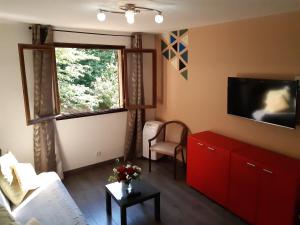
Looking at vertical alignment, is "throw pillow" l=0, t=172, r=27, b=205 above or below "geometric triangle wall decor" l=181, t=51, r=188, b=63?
below

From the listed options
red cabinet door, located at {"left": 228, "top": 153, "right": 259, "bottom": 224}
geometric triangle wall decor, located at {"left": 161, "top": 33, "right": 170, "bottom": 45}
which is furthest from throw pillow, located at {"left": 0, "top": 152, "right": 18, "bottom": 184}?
geometric triangle wall decor, located at {"left": 161, "top": 33, "right": 170, "bottom": 45}

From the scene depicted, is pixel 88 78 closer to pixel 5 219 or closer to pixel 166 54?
pixel 166 54

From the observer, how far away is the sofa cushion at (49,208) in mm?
2257

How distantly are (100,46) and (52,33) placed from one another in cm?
78

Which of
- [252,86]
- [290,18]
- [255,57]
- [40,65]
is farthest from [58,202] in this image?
[290,18]

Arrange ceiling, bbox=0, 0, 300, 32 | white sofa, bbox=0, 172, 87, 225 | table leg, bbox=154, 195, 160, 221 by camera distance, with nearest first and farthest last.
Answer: ceiling, bbox=0, 0, 300, 32 → white sofa, bbox=0, 172, 87, 225 → table leg, bbox=154, 195, 160, 221

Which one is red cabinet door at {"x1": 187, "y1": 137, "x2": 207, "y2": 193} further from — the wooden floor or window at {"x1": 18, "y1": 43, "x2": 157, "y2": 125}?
window at {"x1": 18, "y1": 43, "x2": 157, "y2": 125}

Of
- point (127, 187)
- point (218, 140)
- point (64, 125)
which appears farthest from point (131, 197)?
point (64, 125)

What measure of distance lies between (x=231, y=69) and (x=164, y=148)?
1.60 metres

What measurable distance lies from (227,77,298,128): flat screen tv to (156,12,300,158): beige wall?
15 cm

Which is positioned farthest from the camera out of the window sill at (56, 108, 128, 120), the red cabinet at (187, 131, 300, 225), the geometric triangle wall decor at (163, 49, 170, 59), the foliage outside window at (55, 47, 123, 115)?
the geometric triangle wall decor at (163, 49, 170, 59)

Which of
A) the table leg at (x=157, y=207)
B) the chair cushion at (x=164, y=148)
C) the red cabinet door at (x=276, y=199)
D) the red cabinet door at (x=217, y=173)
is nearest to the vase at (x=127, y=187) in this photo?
the table leg at (x=157, y=207)

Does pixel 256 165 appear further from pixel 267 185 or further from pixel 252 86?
pixel 252 86

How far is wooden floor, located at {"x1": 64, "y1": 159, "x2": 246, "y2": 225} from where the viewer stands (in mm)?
2881
